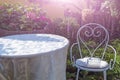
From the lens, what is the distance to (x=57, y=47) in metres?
2.20

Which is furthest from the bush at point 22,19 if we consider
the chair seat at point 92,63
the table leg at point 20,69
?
the table leg at point 20,69

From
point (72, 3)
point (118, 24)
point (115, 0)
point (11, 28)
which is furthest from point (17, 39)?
point (72, 3)

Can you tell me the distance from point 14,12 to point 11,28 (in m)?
0.41

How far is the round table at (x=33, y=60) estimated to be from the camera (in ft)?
6.39

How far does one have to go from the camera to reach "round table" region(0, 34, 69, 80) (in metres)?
1.95

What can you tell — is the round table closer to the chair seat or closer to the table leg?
the table leg

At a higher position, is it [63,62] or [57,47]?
[57,47]

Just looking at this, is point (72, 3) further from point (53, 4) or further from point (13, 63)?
point (13, 63)

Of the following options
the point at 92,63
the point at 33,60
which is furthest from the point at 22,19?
the point at 33,60

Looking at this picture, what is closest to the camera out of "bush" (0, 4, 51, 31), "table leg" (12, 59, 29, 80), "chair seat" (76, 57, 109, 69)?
"table leg" (12, 59, 29, 80)

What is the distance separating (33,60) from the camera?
1994 mm

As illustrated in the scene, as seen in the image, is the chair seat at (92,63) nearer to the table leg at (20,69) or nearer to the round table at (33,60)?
the round table at (33,60)

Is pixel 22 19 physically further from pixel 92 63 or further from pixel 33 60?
pixel 33 60

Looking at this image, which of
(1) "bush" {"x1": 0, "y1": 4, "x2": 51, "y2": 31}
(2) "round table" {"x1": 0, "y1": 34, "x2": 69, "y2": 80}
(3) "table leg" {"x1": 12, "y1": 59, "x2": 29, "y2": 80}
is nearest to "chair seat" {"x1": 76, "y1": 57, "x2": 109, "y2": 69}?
Answer: (2) "round table" {"x1": 0, "y1": 34, "x2": 69, "y2": 80}
